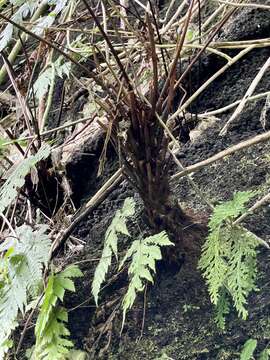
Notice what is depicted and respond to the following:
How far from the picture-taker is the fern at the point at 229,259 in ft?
3.59

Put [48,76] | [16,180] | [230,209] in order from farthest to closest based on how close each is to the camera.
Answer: [48,76], [16,180], [230,209]

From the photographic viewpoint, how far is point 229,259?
1.17m

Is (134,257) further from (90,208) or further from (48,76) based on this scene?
(48,76)

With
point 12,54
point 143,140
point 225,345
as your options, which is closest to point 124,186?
point 143,140

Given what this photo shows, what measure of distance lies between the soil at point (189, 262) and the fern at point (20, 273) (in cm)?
17

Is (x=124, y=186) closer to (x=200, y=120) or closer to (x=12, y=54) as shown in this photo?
(x=200, y=120)

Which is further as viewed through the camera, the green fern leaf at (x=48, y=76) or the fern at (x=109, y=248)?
the green fern leaf at (x=48, y=76)

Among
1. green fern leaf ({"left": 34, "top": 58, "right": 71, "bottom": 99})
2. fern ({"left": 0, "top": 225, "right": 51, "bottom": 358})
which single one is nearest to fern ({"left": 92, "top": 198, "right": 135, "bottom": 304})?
fern ({"left": 0, "top": 225, "right": 51, "bottom": 358})

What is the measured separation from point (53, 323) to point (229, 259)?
0.40 meters

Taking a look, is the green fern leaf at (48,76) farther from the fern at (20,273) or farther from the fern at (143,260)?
the fern at (143,260)

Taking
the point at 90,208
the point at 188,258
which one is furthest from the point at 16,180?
the point at 188,258

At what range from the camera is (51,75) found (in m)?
1.48

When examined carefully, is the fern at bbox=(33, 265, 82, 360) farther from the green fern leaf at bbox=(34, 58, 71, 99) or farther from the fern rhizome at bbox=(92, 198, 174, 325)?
the green fern leaf at bbox=(34, 58, 71, 99)

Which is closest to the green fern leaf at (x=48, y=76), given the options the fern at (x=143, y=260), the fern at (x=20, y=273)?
the fern at (x=20, y=273)
